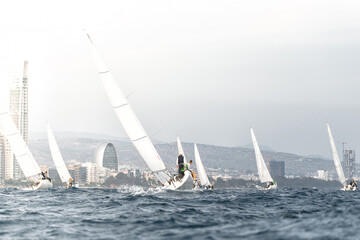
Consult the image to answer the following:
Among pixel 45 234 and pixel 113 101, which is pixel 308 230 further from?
pixel 113 101

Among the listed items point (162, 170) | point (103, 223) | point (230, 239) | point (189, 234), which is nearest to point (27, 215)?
point (103, 223)

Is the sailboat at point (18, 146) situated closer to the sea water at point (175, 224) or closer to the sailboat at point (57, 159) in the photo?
the sailboat at point (57, 159)

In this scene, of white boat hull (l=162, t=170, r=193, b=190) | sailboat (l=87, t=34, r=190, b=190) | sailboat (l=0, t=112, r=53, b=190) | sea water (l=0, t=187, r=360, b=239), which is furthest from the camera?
sailboat (l=0, t=112, r=53, b=190)

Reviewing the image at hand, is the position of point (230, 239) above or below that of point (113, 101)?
below

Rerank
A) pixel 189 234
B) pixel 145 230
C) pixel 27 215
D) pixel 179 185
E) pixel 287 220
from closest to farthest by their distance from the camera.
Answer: pixel 189 234
pixel 145 230
pixel 287 220
pixel 27 215
pixel 179 185

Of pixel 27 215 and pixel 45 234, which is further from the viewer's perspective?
pixel 27 215

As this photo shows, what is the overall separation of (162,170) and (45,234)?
70.4 feet

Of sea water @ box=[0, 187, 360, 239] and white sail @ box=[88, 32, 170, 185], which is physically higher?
white sail @ box=[88, 32, 170, 185]

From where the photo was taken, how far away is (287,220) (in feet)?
62.2

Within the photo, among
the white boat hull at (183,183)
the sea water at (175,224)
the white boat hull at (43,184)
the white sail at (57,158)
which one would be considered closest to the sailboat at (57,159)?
the white sail at (57,158)

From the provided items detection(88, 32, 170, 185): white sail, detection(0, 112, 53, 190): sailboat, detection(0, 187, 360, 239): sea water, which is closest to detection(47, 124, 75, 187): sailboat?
detection(0, 112, 53, 190): sailboat

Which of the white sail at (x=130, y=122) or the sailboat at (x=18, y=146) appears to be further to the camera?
the sailboat at (x=18, y=146)

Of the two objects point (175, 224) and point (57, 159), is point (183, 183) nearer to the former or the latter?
point (175, 224)

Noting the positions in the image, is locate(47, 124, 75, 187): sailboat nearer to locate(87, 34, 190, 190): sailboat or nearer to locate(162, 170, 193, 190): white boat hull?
locate(87, 34, 190, 190): sailboat
